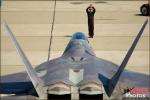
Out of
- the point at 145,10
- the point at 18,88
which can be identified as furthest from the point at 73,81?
the point at 145,10

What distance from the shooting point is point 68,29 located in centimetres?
2556

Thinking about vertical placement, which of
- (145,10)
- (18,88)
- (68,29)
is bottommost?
(18,88)

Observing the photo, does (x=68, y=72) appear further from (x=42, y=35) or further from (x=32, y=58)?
(x=42, y=35)

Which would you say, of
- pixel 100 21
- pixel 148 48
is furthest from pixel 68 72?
pixel 100 21

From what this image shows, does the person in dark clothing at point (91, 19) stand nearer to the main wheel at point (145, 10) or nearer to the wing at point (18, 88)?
the main wheel at point (145, 10)

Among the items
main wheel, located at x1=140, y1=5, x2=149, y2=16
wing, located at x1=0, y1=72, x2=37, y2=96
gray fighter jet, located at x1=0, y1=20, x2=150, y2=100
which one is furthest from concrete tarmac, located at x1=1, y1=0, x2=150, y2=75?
gray fighter jet, located at x1=0, y1=20, x2=150, y2=100

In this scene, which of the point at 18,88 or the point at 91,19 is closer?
the point at 18,88

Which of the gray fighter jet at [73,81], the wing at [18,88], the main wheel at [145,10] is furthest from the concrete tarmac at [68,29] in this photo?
the gray fighter jet at [73,81]

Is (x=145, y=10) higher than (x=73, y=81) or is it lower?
higher

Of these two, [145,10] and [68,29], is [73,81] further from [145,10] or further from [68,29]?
[145,10]

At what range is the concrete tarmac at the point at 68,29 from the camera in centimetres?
1920

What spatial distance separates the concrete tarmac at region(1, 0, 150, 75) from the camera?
756 inches

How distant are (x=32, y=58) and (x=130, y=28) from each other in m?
8.42

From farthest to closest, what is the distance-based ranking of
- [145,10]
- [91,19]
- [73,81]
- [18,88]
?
[145,10], [91,19], [18,88], [73,81]
